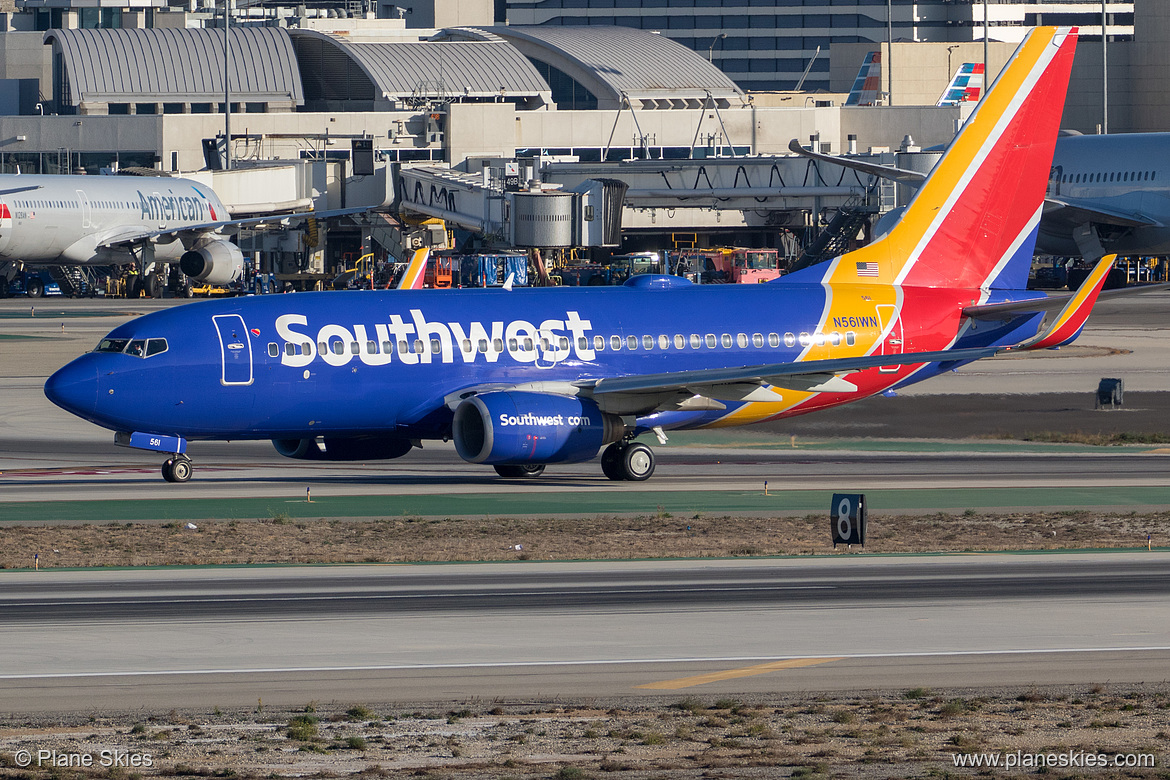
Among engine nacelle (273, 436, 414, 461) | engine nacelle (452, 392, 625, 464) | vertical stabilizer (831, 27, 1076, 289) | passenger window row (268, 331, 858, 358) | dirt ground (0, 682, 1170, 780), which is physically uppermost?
vertical stabilizer (831, 27, 1076, 289)

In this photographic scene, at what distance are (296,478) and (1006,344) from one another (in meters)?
16.2

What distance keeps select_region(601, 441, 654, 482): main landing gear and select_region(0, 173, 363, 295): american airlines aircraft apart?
55.3 m

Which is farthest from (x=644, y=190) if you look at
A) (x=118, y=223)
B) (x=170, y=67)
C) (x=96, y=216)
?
(x=170, y=67)

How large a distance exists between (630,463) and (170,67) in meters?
110

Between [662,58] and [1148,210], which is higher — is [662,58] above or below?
above

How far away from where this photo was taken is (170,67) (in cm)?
13650

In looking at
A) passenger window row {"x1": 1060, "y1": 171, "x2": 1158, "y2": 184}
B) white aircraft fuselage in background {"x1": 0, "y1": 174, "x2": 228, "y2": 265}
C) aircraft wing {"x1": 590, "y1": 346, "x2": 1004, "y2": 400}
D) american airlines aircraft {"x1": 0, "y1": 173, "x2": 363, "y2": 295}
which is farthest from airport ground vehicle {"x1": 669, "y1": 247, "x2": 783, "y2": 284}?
aircraft wing {"x1": 590, "y1": 346, "x2": 1004, "y2": 400}

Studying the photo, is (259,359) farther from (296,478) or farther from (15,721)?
(15,721)

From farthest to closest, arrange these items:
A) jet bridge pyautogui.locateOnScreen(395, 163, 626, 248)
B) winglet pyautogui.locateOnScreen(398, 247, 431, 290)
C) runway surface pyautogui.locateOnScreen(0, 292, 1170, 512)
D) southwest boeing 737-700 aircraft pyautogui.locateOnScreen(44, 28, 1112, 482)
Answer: jet bridge pyautogui.locateOnScreen(395, 163, 626, 248), winglet pyautogui.locateOnScreen(398, 247, 431, 290), runway surface pyautogui.locateOnScreen(0, 292, 1170, 512), southwest boeing 737-700 aircraft pyautogui.locateOnScreen(44, 28, 1112, 482)

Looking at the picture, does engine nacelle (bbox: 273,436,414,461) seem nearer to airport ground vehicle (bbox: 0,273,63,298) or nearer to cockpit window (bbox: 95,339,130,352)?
cockpit window (bbox: 95,339,130,352)

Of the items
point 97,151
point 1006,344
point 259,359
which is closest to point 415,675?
point 259,359

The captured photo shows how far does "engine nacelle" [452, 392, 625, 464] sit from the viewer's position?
33.4 meters

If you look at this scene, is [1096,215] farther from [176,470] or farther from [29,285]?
[29,285]

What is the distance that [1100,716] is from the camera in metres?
15.8
